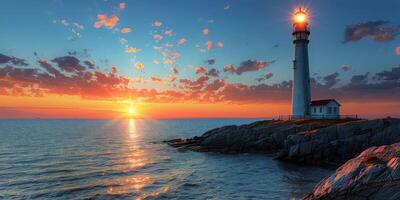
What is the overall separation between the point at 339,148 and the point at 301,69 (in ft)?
76.4

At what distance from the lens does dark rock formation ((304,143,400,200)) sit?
1341 cm

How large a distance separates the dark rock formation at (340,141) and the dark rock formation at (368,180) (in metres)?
21.6

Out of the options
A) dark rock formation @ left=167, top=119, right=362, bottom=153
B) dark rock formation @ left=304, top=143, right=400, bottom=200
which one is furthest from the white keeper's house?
dark rock formation @ left=304, top=143, right=400, bottom=200

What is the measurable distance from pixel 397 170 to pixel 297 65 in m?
46.3

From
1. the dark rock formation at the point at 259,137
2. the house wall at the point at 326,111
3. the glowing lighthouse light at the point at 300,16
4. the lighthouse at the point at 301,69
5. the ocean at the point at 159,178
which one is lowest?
the ocean at the point at 159,178

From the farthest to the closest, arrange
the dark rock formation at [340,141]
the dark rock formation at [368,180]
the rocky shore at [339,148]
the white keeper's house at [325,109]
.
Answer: the white keeper's house at [325,109] → the dark rock formation at [340,141] → the rocky shore at [339,148] → the dark rock formation at [368,180]

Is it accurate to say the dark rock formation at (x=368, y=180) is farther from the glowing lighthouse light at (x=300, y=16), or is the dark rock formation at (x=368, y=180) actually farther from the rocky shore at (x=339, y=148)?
the glowing lighthouse light at (x=300, y=16)

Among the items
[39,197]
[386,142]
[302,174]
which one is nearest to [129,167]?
[39,197]

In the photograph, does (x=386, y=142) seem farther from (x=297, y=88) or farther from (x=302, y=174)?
(x=297, y=88)

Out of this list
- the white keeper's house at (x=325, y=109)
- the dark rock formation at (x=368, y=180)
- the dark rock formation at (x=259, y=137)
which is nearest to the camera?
the dark rock formation at (x=368, y=180)

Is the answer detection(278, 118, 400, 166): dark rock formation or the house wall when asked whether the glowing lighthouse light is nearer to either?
the house wall

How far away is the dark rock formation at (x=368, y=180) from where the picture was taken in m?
13.4

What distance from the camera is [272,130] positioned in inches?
2021

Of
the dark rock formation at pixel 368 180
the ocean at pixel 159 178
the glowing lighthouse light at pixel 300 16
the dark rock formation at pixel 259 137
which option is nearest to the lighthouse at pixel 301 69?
the glowing lighthouse light at pixel 300 16
